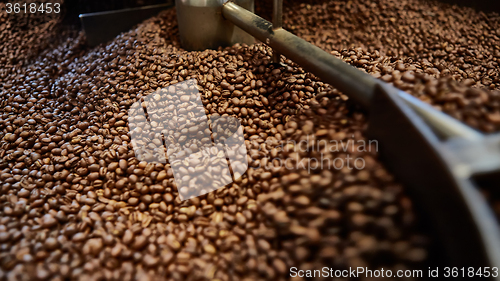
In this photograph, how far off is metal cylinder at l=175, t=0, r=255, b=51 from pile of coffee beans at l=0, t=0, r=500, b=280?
0.14 meters

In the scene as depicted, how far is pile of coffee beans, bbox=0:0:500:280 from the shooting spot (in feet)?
3.49

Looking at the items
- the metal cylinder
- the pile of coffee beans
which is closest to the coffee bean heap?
the pile of coffee beans

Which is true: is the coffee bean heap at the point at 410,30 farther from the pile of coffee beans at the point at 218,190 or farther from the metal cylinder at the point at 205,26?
the metal cylinder at the point at 205,26

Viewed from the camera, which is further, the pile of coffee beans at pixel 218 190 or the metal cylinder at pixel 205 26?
the metal cylinder at pixel 205 26

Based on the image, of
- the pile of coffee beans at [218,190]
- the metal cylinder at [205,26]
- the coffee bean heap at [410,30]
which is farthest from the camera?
the coffee bean heap at [410,30]

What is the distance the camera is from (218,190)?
1.41 m

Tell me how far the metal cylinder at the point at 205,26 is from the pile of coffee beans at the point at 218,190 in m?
0.14

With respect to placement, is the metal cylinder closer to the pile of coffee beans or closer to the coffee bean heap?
→ the pile of coffee beans

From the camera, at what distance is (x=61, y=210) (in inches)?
53.7

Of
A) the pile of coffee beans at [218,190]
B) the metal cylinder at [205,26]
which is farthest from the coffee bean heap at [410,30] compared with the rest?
the metal cylinder at [205,26]

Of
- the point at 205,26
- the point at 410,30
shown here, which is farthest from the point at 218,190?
the point at 410,30

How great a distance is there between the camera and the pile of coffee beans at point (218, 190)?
3.49 ft

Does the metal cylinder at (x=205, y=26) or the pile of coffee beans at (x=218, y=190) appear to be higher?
the metal cylinder at (x=205, y=26)

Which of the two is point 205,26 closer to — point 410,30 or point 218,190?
point 218,190
